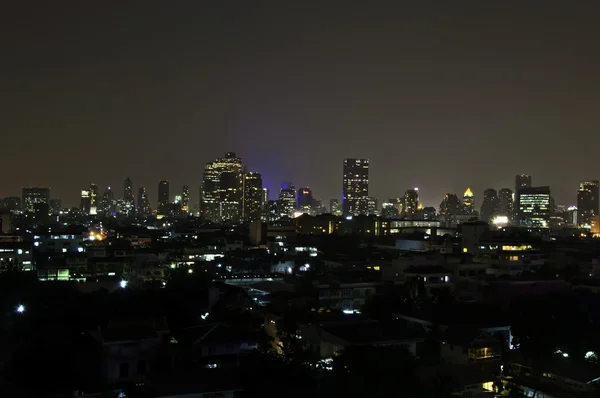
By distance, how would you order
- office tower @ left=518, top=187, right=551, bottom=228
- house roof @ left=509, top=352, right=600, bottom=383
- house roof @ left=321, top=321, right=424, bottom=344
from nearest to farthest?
house roof @ left=509, top=352, right=600, bottom=383 → house roof @ left=321, top=321, right=424, bottom=344 → office tower @ left=518, top=187, right=551, bottom=228

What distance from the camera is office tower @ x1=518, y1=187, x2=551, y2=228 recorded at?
221 feet

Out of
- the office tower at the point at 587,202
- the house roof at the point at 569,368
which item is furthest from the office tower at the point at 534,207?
the house roof at the point at 569,368

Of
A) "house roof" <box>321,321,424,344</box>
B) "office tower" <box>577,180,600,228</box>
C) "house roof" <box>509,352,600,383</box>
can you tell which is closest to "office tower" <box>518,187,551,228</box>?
"office tower" <box>577,180,600,228</box>

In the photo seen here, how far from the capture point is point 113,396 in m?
8.55

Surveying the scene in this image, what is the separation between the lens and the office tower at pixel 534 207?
6750 centimetres

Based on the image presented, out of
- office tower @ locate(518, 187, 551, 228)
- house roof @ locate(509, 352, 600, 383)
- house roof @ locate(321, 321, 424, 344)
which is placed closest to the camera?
house roof @ locate(509, 352, 600, 383)

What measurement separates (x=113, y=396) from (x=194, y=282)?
636 centimetres

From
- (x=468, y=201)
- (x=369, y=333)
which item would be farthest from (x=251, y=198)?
(x=369, y=333)

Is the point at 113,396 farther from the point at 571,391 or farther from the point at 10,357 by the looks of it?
the point at 571,391

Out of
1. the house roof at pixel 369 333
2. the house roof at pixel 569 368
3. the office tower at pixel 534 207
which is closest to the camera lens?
the house roof at pixel 569 368

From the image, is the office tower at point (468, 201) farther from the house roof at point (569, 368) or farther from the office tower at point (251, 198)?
the house roof at point (569, 368)

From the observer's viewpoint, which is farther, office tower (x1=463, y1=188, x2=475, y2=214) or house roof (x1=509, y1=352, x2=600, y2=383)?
office tower (x1=463, y1=188, x2=475, y2=214)

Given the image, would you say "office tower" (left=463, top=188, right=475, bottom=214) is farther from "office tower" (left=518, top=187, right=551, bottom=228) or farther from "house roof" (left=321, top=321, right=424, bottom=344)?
"house roof" (left=321, top=321, right=424, bottom=344)

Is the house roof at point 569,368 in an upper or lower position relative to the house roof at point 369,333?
lower
